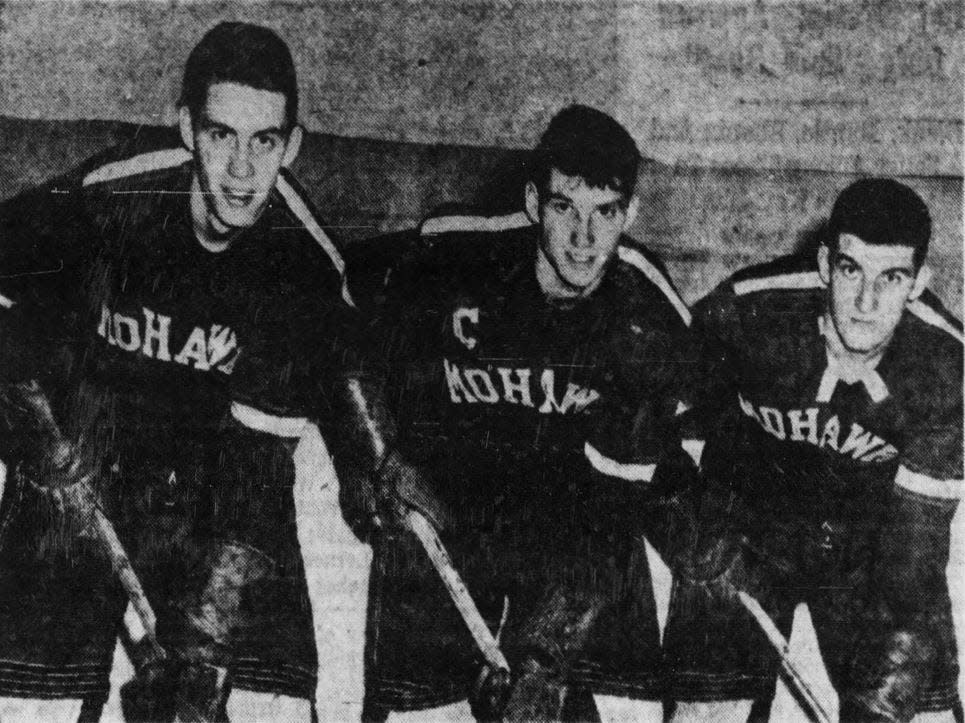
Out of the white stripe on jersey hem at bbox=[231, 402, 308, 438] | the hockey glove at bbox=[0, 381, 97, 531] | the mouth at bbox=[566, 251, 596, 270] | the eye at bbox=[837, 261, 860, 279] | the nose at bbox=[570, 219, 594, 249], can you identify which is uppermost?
the nose at bbox=[570, 219, 594, 249]

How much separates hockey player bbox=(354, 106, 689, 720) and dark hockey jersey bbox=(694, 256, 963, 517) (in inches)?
8.5

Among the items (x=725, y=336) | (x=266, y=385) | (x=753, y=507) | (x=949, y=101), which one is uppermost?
(x=949, y=101)

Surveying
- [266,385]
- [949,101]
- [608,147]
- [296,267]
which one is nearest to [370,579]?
[266,385]

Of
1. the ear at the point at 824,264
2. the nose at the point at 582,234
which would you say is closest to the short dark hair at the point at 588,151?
the nose at the point at 582,234

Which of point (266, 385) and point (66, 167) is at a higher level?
point (66, 167)

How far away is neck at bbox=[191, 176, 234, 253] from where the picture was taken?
12.1ft

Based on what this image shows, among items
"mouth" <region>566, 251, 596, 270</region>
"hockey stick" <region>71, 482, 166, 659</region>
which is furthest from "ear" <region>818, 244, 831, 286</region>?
"hockey stick" <region>71, 482, 166, 659</region>

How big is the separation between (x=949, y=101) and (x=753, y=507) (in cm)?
150

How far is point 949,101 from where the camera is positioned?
3697 mm

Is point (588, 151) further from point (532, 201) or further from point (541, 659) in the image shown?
point (541, 659)

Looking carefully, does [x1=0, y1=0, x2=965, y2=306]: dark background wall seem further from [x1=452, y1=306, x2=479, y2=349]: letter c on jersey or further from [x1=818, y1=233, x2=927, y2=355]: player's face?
[x1=452, y1=306, x2=479, y2=349]: letter c on jersey

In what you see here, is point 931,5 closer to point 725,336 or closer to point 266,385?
point 725,336

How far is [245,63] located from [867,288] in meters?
2.19

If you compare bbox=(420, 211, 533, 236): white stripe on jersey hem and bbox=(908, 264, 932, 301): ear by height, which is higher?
bbox=(420, 211, 533, 236): white stripe on jersey hem
